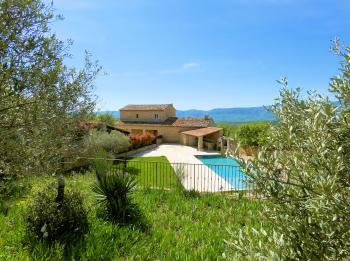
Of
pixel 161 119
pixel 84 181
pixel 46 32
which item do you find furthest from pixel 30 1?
pixel 161 119

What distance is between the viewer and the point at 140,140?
33.9 meters

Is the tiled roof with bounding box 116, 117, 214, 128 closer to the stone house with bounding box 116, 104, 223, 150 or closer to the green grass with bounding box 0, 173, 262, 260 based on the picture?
the stone house with bounding box 116, 104, 223, 150

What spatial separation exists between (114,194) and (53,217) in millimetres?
2665

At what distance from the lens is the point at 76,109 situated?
24.0ft

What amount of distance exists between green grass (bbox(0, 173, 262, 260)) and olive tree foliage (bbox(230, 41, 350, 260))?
9.28 ft

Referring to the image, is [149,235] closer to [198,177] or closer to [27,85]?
[27,85]

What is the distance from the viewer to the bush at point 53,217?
24.1 ft

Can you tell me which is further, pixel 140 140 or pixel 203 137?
pixel 203 137

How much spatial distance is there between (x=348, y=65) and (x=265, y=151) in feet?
3.12

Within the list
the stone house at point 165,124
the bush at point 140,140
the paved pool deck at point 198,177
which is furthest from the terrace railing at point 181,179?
the stone house at point 165,124

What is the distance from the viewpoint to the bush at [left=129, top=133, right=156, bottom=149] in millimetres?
32188

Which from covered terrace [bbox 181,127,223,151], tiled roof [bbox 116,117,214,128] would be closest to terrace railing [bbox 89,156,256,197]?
covered terrace [bbox 181,127,223,151]

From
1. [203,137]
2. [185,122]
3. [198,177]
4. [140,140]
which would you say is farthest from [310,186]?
[185,122]

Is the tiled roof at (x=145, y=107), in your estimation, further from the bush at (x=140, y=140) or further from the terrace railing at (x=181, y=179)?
the terrace railing at (x=181, y=179)
